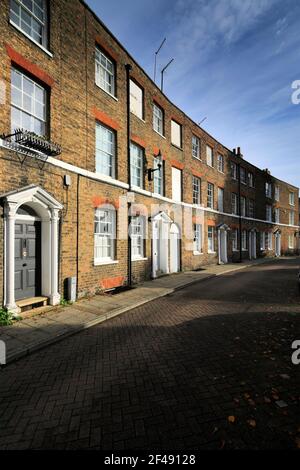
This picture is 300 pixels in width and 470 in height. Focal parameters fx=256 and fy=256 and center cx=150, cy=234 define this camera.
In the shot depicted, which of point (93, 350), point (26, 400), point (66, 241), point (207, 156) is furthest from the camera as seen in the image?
point (207, 156)

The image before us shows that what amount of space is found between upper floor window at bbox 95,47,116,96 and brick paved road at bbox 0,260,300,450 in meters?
9.89

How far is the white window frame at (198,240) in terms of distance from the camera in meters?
18.6

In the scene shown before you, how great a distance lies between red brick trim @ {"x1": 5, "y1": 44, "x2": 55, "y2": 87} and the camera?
23.1 ft

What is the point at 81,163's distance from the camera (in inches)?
366

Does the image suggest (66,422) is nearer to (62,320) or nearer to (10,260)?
(62,320)

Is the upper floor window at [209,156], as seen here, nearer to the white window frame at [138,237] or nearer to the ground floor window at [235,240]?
the ground floor window at [235,240]

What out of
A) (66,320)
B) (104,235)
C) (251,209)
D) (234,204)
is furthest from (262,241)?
(66,320)

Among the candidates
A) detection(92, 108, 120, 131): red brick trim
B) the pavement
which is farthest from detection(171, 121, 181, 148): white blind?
the pavement

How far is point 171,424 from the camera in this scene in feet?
9.96

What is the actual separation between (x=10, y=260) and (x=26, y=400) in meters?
4.12

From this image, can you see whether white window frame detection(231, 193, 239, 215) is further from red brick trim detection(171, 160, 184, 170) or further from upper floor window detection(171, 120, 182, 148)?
upper floor window detection(171, 120, 182, 148)

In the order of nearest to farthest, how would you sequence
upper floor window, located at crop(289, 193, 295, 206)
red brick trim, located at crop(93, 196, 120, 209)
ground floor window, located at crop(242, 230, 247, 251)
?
red brick trim, located at crop(93, 196, 120, 209), ground floor window, located at crop(242, 230, 247, 251), upper floor window, located at crop(289, 193, 295, 206)

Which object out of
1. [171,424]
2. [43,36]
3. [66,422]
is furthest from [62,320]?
[43,36]

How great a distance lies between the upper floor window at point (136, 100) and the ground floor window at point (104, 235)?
5599mm
